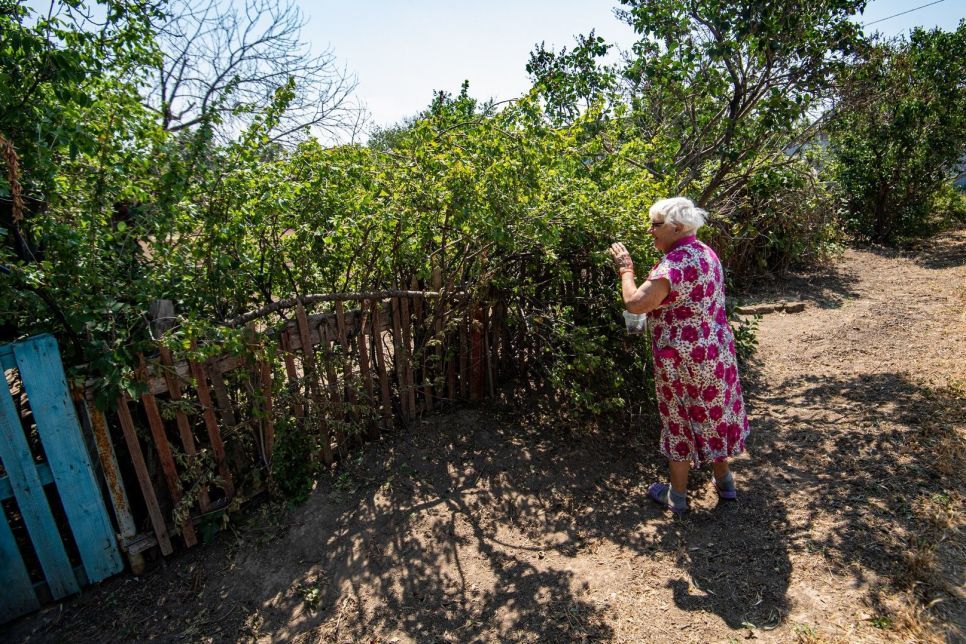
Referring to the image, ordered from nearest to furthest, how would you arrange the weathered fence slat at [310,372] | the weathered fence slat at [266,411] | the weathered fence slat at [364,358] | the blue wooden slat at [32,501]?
the blue wooden slat at [32,501] → the weathered fence slat at [266,411] → the weathered fence slat at [310,372] → the weathered fence slat at [364,358]

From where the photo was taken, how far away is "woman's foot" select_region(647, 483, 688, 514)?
3217mm

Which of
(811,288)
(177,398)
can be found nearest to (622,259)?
(177,398)

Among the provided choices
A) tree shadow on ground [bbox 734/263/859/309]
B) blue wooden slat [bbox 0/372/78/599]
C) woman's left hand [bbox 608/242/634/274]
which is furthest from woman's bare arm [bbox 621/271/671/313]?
tree shadow on ground [bbox 734/263/859/309]

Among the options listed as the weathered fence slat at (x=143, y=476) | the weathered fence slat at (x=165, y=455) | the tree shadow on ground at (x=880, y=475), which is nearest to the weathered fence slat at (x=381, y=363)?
the weathered fence slat at (x=165, y=455)

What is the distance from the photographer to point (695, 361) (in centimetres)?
293

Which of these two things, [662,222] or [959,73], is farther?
[959,73]

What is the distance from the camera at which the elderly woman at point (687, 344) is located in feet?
9.32

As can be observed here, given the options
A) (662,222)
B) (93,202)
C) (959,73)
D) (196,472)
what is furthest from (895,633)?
(959,73)

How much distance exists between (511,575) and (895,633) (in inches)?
64.8

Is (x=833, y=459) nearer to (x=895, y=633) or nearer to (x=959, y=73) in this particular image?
(x=895, y=633)

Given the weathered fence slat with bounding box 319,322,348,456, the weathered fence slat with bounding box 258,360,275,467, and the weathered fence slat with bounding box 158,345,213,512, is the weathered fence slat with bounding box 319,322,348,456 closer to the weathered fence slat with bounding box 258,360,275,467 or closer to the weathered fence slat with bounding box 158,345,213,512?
the weathered fence slat with bounding box 258,360,275,467

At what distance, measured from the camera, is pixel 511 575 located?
9.46 ft

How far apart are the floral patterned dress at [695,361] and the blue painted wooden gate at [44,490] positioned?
2.85 meters

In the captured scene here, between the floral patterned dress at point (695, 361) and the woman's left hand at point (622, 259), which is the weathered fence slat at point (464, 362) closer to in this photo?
the woman's left hand at point (622, 259)
